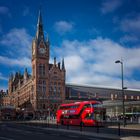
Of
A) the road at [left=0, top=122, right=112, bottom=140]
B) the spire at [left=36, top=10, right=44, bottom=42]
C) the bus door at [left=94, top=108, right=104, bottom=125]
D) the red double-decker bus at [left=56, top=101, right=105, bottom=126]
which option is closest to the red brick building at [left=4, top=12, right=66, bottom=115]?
the spire at [left=36, top=10, right=44, bottom=42]

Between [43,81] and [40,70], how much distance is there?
17.7 feet

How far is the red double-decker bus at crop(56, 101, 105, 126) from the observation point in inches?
1727

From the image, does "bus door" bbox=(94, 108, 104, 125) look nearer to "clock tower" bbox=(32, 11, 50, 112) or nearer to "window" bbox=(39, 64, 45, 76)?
"clock tower" bbox=(32, 11, 50, 112)

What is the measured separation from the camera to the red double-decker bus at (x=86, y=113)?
43.9 metres

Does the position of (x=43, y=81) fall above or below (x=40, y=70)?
below

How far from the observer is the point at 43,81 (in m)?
129

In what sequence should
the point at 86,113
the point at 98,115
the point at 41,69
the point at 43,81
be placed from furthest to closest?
the point at 41,69 → the point at 43,81 → the point at 86,113 → the point at 98,115

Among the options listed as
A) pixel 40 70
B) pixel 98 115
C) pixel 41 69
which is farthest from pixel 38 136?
pixel 41 69

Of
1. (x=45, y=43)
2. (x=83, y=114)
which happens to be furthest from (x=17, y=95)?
(x=83, y=114)

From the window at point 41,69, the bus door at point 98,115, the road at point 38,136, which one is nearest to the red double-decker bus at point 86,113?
the bus door at point 98,115

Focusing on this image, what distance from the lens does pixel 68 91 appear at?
148375mm

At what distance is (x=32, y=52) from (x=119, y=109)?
54209mm

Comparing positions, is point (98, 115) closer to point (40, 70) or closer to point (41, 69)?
point (40, 70)

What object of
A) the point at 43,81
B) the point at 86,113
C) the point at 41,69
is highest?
the point at 41,69
